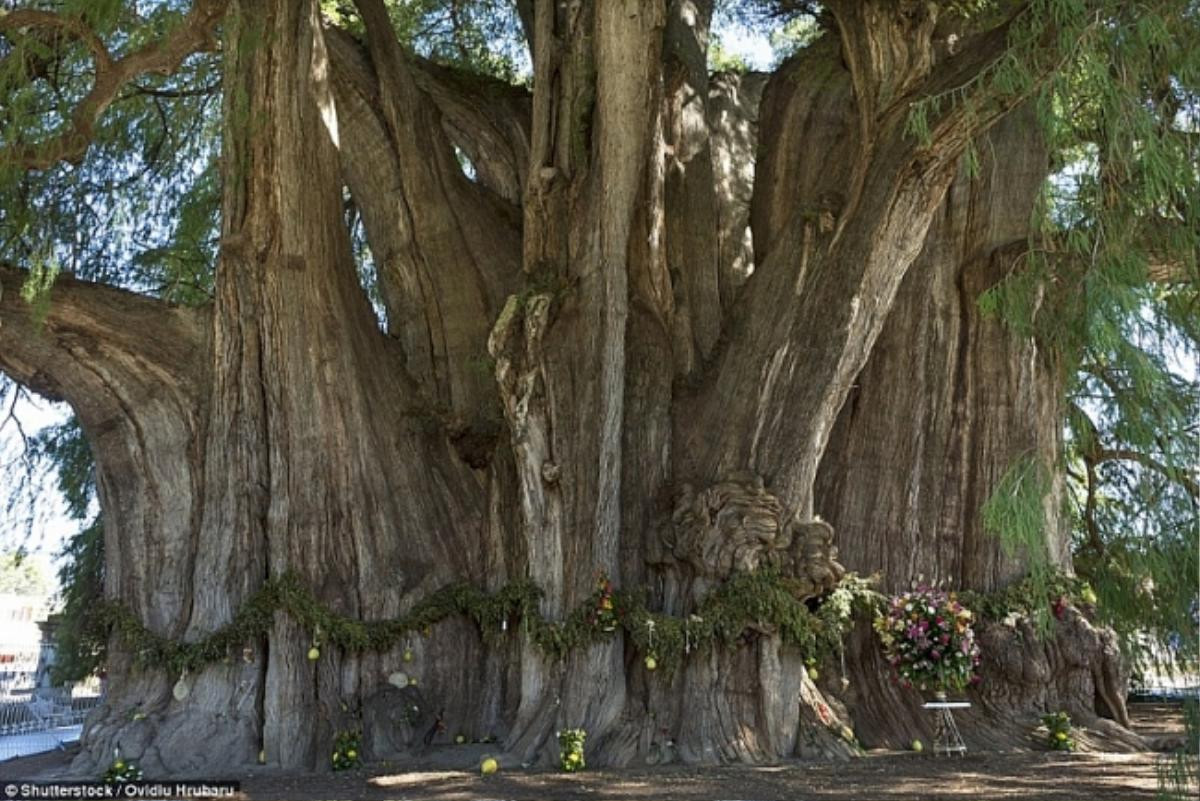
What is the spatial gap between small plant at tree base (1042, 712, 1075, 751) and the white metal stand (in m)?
0.50

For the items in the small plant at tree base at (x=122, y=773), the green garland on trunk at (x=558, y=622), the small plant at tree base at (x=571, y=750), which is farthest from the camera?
the green garland on trunk at (x=558, y=622)

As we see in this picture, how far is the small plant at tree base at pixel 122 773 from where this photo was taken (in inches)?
228

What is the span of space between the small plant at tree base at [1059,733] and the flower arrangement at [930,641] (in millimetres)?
483

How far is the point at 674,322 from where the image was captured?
7.56m

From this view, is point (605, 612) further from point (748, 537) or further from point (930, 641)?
point (930, 641)

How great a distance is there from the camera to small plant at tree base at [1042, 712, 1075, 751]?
651 centimetres

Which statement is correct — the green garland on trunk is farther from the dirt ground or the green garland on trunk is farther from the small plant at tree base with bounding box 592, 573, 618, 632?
the dirt ground

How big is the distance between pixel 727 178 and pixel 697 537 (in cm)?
349

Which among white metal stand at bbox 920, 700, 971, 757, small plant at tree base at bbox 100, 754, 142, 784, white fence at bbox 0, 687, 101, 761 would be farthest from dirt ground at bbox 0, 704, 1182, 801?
white fence at bbox 0, 687, 101, 761

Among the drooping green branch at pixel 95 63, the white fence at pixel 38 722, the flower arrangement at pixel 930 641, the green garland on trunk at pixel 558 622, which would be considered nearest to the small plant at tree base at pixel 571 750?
the green garland on trunk at pixel 558 622

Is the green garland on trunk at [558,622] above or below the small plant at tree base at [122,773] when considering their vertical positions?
above

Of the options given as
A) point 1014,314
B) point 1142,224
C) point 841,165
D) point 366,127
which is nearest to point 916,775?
point 1014,314

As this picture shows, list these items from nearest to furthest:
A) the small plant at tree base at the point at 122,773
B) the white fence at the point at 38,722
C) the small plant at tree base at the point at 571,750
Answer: the small plant at tree base at the point at 122,773, the small plant at tree base at the point at 571,750, the white fence at the point at 38,722

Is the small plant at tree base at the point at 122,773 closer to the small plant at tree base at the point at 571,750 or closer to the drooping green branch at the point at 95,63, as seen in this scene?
the small plant at tree base at the point at 571,750
